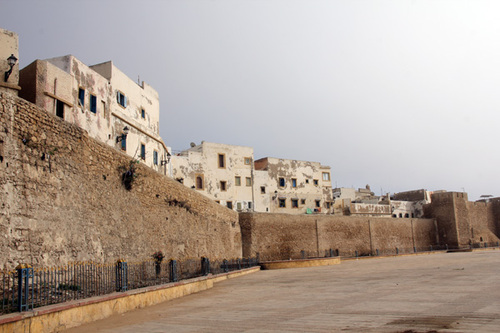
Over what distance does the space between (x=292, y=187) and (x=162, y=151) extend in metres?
19.5

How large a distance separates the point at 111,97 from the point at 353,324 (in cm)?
1963

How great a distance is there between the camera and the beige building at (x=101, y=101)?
53.5 ft

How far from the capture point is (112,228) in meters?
13.9

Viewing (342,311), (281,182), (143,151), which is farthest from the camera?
(281,182)

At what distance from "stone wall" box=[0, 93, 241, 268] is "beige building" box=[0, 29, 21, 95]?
2.54 meters

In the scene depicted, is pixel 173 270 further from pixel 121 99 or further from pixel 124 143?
pixel 121 99

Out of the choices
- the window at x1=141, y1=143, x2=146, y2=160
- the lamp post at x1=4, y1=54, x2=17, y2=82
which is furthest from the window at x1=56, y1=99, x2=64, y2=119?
the window at x1=141, y1=143, x2=146, y2=160

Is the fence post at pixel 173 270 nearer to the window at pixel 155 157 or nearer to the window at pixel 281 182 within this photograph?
the window at pixel 155 157

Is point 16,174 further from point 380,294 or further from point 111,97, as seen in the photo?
point 111,97

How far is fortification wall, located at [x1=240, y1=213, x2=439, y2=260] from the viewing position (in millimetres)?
34594

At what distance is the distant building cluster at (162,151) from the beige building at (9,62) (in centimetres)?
3

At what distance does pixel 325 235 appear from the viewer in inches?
1577

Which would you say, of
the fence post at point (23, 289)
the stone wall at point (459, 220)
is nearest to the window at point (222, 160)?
the stone wall at point (459, 220)

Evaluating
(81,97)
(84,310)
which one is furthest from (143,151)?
(84,310)
